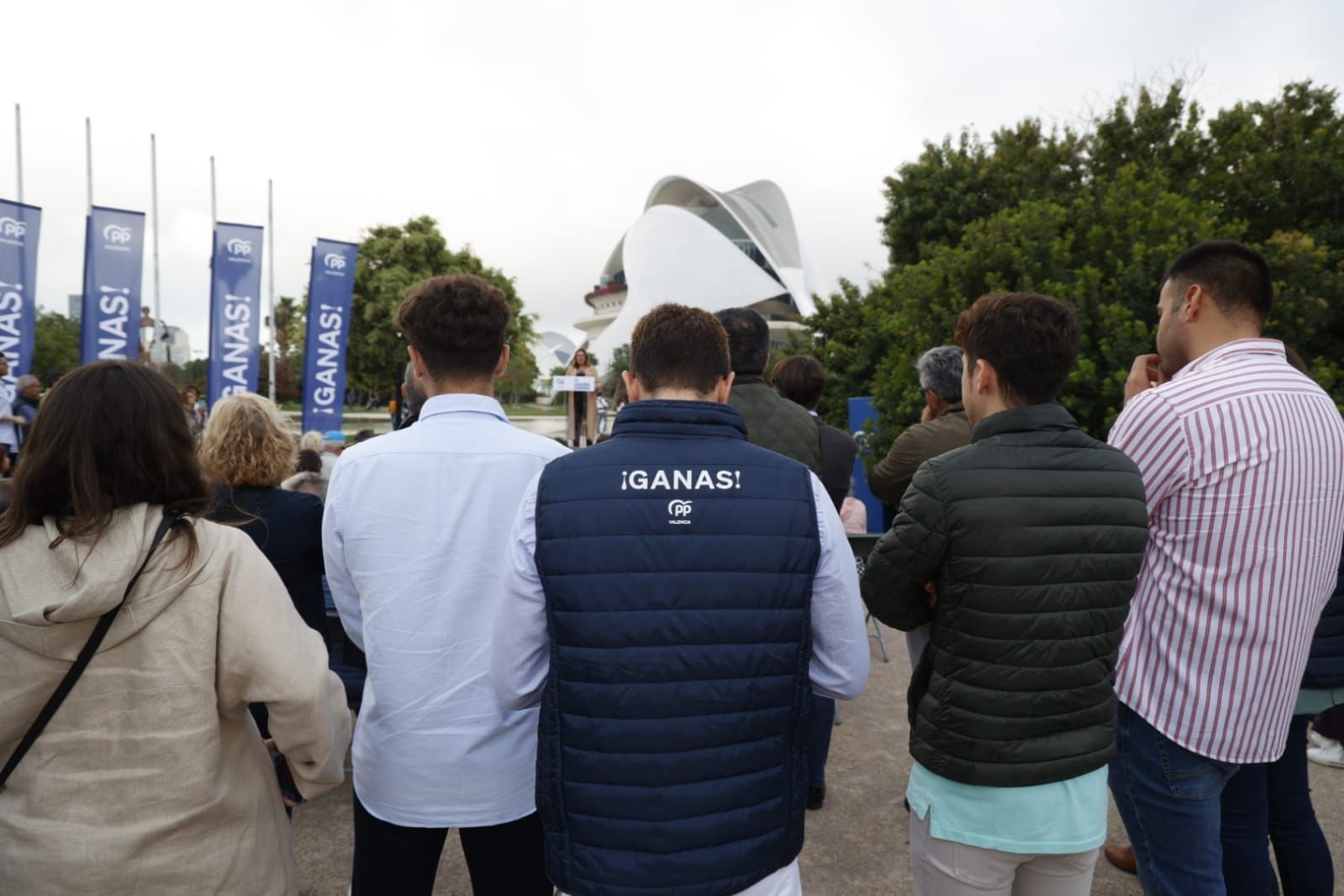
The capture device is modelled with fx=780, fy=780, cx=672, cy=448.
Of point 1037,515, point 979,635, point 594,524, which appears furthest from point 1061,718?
point 594,524

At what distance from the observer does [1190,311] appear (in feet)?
6.42

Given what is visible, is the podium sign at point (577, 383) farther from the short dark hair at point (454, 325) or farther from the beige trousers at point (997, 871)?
the beige trousers at point (997, 871)

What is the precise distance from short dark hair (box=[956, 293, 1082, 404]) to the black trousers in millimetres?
1388

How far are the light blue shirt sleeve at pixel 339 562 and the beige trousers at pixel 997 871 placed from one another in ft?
4.38

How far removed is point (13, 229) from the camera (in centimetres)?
1057

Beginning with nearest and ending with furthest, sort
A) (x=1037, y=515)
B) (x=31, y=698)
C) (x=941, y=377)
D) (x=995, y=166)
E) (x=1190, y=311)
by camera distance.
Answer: (x=31, y=698) < (x=1037, y=515) < (x=1190, y=311) < (x=941, y=377) < (x=995, y=166)

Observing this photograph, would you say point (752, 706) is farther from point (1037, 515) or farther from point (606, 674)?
point (1037, 515)

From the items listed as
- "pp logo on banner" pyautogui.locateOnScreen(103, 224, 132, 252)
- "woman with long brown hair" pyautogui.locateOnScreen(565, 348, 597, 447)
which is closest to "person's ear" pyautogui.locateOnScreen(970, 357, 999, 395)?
"woman with long brown hair" pyautogui.locateOnScreen(565, 348, 597, 447)

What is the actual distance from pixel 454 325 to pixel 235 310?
12.5 m

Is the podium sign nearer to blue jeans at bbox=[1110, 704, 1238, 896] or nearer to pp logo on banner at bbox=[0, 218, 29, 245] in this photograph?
pp logo on banner at bbox=[0, 218, 29, 245]

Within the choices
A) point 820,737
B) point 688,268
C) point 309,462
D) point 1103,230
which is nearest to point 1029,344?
point 820,737

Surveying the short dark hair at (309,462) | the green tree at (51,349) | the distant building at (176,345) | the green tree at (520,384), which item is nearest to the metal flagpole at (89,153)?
the distant building at (176,345)

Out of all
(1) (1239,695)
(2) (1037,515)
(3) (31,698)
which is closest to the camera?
(3) (31,698)

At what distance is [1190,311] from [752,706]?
60.1 inches
